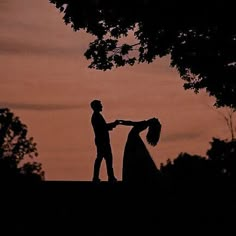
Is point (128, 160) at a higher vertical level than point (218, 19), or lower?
lower

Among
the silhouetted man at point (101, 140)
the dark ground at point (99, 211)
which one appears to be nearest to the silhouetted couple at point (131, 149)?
the silhouetted man at point (101, 140)

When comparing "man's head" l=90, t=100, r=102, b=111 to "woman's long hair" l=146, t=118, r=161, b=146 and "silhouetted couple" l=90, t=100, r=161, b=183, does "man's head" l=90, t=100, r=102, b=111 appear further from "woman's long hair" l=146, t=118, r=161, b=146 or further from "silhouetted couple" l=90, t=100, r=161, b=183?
"woman's long hair" l=146, t=118, r=161, b=146

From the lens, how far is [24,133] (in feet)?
247

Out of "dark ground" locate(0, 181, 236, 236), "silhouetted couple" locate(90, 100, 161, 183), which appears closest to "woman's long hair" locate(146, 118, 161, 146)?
"silhouetted couple" locate(90, 100, 161, 183)

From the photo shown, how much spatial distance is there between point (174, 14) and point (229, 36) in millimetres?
2352

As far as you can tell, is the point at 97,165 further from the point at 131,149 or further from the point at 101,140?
the point at 131,149

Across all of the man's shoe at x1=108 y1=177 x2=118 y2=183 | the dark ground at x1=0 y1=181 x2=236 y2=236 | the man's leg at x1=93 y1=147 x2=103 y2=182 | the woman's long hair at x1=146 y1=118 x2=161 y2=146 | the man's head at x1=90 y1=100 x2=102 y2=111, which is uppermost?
the man's head at x1=90 y1=100 x2=102 y2=111

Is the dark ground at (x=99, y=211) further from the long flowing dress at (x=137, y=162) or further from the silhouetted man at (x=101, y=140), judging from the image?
the silhouetted man at (x=101, y=140)

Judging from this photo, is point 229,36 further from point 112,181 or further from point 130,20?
point 112,181

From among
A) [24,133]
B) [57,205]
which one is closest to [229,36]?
[57,205]

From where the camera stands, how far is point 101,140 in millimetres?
21562

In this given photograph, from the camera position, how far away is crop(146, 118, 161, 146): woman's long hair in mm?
21719

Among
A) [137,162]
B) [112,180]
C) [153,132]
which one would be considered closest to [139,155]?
[137,162]

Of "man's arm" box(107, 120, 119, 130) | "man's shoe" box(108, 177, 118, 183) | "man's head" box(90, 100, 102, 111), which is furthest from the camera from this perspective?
"man's arm" box(107, 120, 119, 130)
